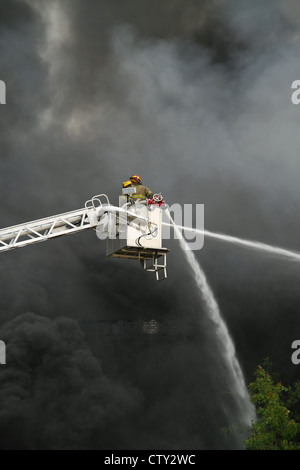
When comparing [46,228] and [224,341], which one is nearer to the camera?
[46,228]

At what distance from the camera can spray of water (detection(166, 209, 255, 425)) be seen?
27.7 metres

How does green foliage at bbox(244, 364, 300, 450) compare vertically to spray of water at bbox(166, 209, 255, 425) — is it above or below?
below

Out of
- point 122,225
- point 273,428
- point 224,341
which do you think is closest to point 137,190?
point 122,225

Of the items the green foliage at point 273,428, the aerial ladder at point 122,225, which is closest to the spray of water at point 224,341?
the green foliage at point 273,428

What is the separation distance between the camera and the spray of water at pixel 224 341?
27.7 metres

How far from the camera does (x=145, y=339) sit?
29.1 meters

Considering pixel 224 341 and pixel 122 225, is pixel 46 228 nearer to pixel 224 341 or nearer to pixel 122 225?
pixel 122 225

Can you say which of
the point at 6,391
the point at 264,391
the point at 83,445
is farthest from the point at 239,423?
the point at 6,391

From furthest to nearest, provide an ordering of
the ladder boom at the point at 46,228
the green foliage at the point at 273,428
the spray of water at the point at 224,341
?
1. the spray of water at the point at 224,341
2. the green foliage at the point at 273,428
3. the ladder boom at the point at 46,228

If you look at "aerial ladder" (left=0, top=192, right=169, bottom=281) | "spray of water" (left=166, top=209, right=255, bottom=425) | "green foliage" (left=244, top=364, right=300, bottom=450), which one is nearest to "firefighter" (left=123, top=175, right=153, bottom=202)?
"aerial ladder" (left=0, top=192, right=169, bottom=281)

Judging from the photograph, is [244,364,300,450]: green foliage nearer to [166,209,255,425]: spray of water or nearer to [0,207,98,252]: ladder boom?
[166,209,255,425]: spray of water

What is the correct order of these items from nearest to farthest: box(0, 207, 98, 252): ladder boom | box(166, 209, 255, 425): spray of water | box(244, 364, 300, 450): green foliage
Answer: box(0, 207, 98, 252): ladder boom
box(244, 364, 300, 450): green foliage
box(166, 209, 255, 425): spray of water

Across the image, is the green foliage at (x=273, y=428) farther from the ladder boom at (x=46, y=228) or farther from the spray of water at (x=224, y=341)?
the ladder boom at (x=46, y=228)

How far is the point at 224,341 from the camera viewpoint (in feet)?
102
